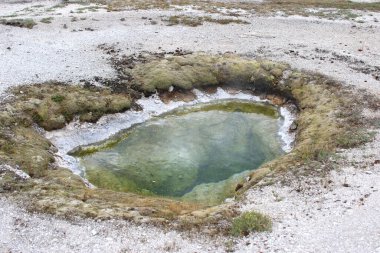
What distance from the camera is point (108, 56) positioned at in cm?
4600

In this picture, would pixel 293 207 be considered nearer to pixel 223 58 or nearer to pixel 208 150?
pixel 208 150

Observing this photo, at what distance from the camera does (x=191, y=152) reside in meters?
34.5

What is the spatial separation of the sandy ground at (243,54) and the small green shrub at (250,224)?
1.26 ft

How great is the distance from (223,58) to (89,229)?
28.6 metres

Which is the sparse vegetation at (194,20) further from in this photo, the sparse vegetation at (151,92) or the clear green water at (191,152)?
the clear green water at (191,152)

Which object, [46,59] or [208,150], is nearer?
[208,150]

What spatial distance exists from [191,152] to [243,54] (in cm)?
1754

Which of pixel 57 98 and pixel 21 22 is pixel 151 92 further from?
pixel 21 22

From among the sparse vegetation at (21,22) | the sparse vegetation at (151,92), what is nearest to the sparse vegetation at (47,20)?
the sparse vegetation at (21,22)

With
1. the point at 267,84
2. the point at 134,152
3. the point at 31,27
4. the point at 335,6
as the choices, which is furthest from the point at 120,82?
the point at 335,6

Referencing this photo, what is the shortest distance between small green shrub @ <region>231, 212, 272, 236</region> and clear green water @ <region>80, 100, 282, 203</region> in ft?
22.9

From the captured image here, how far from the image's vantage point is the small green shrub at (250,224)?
21328 mm

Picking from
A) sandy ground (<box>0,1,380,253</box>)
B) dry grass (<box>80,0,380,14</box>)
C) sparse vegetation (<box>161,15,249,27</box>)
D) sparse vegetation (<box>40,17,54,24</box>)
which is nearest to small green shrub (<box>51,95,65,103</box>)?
sandy ground (<box>0,1,380,253</box>)

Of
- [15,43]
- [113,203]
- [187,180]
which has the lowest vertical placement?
[187,180]
